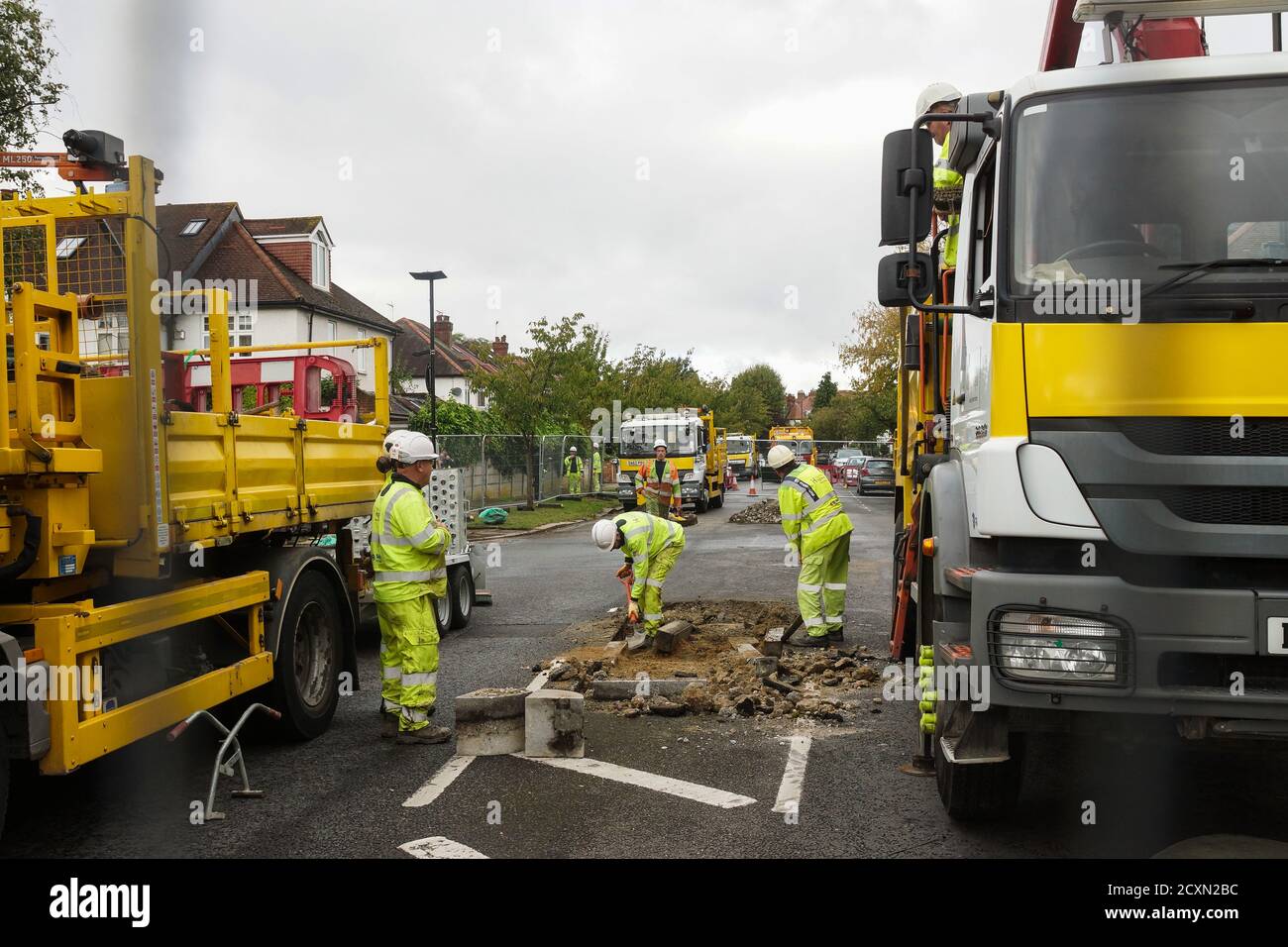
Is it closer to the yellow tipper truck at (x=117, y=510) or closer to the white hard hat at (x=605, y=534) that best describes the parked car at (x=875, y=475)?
the white hard hat at (x=605, y=534)

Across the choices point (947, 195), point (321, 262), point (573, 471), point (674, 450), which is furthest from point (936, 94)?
point (321, 262)

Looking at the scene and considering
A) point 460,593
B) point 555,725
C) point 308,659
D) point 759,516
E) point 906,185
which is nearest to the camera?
point 906,185

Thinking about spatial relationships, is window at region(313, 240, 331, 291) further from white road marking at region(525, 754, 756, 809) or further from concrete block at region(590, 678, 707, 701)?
white road marking at region(525, 754, 756, 809)

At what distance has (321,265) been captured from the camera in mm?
39281

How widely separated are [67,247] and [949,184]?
13.8 feet

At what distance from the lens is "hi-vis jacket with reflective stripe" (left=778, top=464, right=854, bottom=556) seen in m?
8.96

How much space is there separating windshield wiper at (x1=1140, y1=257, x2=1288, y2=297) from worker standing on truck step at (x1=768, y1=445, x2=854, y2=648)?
5.20 meters

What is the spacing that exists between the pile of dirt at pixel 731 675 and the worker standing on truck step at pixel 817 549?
354mm

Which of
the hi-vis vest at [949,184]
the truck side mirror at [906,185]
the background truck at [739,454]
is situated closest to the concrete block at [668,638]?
the hi-vis vest at [949,184]

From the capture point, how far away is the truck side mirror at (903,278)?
168 inches

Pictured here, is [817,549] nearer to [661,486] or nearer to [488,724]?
[488,724]

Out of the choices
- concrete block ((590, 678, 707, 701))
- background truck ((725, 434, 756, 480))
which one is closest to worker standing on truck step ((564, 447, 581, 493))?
background truck ((725, 434, 756, 480))

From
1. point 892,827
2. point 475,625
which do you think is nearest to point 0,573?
point 892,827
